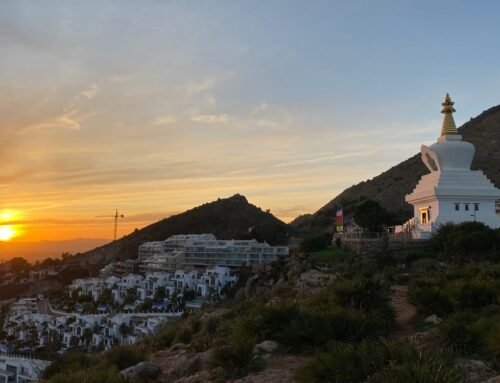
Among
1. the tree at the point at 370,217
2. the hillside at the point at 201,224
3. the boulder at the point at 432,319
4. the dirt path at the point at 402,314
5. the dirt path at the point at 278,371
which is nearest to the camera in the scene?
the dirt path at the point at 278,371

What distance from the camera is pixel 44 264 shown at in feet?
366

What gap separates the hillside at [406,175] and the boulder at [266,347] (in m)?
49.1

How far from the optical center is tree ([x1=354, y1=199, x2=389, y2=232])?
33.1 m

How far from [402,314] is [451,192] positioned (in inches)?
696

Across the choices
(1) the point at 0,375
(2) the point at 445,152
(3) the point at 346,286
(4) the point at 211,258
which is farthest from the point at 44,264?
(3) the point at 346,286

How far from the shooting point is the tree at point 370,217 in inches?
1302

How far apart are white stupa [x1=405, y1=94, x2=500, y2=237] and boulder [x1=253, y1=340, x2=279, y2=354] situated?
67.4ft

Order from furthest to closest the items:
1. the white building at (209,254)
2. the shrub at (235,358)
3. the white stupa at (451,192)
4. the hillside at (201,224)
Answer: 1. the hillside at (201,224)
2. the white building at (209,254)
3. the white stupa at (451,192)
4. the shrub at (235,358)

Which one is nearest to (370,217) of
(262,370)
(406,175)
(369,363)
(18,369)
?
(18,369)

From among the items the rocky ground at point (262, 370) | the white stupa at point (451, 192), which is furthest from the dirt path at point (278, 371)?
the white stupa at point (451, 192)

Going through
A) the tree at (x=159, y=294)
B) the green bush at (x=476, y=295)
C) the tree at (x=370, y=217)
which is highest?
the tree at (x=370, y=217)

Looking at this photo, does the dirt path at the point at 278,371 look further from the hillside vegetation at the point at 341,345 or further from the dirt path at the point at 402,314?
the dirt path at the point at 402,314

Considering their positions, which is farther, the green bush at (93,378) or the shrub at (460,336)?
the shrub at (460,336)

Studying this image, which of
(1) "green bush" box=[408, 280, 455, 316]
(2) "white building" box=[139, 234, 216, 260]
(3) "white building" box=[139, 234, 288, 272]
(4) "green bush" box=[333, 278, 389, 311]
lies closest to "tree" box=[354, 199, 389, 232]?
(4) "green bush" box=[333, 278, 389, 311]
